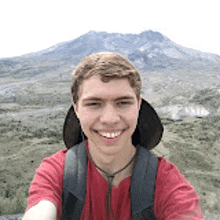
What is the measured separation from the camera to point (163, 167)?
1.51 m

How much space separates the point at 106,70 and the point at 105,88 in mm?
129

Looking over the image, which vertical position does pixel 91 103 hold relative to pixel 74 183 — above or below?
above

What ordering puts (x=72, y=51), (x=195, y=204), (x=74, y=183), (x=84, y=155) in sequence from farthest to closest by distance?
1. (x=72, y=51)
2. (x=84, y=155)
3. (x=74, y=183)
4. (x=195, y=204)

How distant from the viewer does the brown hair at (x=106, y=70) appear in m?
1.45

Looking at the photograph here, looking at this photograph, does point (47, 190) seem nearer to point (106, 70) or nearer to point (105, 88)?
point (105, 88)

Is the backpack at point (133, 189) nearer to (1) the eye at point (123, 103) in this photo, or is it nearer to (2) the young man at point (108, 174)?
(2) the young man at point (108, 174)

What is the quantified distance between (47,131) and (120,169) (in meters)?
8.79

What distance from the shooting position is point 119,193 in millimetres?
1492

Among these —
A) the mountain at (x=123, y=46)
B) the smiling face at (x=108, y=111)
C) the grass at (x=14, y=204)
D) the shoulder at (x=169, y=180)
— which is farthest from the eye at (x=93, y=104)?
the mountain at (x=123, y=46)

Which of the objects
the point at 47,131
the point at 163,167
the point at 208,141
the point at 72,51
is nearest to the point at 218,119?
the point at 208,141

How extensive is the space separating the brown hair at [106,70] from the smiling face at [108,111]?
0.04m

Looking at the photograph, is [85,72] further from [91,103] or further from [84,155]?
[84,155]

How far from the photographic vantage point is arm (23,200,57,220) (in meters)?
1.27

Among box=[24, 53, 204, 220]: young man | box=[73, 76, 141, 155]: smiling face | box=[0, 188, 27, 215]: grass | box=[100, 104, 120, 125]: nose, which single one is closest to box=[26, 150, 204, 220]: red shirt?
box=[24, 53, 204, 220]: young man
